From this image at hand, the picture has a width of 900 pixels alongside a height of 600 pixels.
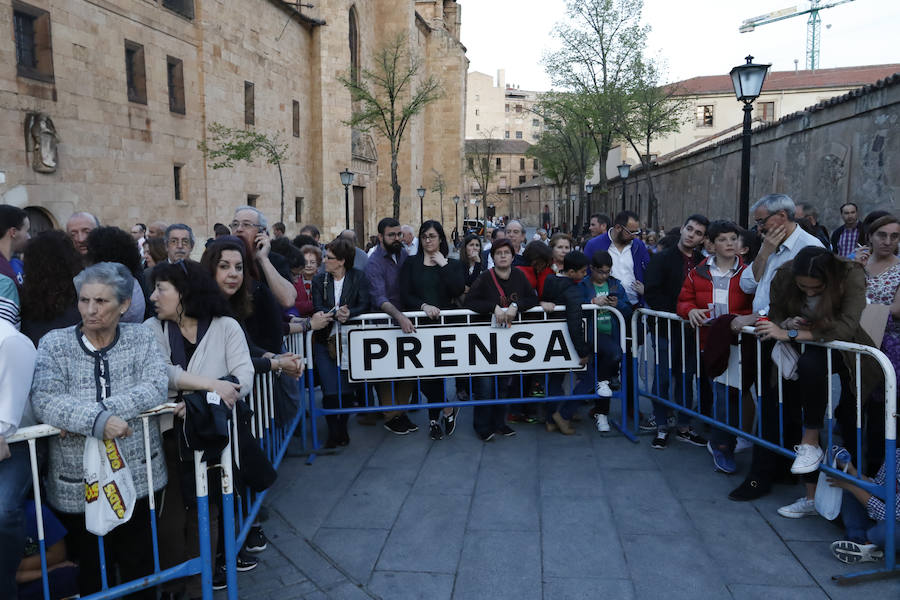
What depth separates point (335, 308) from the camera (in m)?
6.00

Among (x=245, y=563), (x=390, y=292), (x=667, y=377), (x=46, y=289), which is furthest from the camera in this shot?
(x=390, y=292)

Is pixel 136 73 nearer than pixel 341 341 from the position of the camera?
No

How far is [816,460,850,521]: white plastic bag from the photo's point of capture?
13.3ft

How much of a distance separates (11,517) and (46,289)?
1255 mm

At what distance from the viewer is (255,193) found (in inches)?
1009

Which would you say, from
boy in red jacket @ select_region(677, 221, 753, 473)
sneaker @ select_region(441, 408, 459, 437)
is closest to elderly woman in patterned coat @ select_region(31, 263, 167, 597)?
sneaker @ select_region(441, 408, 459, 437)

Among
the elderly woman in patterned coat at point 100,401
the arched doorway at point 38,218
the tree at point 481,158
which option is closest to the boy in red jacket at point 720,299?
the elderly woman in patterned coat at point 100,401

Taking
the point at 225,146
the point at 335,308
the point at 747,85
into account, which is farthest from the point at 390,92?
the point at 335,308

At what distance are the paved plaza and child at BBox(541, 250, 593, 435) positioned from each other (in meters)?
0.58

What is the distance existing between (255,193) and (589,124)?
16.6 metres

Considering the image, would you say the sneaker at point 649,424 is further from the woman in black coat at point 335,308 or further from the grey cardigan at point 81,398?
the grey cardigan at point 81,398

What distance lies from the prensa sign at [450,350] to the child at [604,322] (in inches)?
17.8

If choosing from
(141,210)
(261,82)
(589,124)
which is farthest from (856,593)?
(589,124)

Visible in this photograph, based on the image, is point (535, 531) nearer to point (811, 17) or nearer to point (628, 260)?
point (628, 260)
